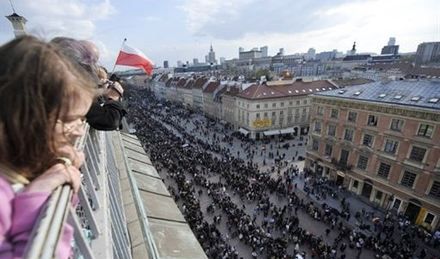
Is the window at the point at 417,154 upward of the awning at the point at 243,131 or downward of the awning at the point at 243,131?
upward

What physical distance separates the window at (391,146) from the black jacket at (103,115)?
1051 inches

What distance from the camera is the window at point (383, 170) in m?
25.0

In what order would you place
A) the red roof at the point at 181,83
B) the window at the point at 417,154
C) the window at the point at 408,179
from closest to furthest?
the window at the point at 417,154 < the window at the point at 408,179 < the red roof at the point at 181,83

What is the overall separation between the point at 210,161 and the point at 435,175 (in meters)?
23.2

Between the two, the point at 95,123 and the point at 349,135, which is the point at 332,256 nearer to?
the point at 349,135

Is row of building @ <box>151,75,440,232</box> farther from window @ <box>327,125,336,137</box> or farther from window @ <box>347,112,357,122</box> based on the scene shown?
window @ <box>347,112,357,122</box>

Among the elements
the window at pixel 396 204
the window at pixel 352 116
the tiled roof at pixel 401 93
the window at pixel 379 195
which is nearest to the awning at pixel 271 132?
the tiled roof at pixel 401 93

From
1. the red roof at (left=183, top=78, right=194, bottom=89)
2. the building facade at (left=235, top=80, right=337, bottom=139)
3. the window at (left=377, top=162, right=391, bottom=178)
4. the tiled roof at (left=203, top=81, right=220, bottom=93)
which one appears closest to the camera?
the window at (left=377, top=162, right=391, bottom=178)

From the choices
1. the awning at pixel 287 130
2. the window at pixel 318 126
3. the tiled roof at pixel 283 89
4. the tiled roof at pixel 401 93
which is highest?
the tiled roof at pixel 401 93

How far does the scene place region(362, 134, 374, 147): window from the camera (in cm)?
2606

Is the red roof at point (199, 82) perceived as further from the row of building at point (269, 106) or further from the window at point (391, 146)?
the window at point (391, 146)

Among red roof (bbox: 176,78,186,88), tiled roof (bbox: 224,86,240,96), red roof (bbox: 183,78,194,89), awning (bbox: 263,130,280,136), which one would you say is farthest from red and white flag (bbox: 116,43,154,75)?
red roof (bbox: 176,78,186,88)

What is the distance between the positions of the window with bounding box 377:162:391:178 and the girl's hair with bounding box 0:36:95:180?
29.2m

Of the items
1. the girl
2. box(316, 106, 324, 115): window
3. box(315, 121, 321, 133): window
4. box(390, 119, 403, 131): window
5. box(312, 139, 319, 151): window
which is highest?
the girl
